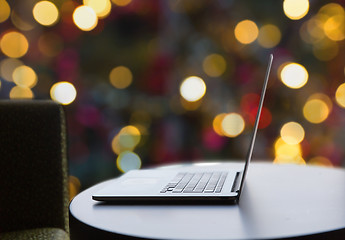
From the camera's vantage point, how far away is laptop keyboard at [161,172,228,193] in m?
0.68

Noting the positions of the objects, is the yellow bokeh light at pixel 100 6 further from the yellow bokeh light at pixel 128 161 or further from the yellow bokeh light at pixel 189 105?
the yellow bokeh light at pixel 128 161

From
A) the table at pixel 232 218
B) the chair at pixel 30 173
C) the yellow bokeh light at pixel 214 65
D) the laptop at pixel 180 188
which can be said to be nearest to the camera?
the table at pixel 232 218

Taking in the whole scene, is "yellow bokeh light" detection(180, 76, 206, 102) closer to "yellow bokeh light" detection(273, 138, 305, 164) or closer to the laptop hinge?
"yellow bokeh light" detection(273, 138, 305, 164)

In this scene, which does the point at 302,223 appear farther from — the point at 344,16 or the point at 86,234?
the point at 344,16

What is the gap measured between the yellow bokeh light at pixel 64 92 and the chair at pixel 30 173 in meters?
0.88

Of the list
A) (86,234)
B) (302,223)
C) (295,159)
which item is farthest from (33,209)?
(295,159)

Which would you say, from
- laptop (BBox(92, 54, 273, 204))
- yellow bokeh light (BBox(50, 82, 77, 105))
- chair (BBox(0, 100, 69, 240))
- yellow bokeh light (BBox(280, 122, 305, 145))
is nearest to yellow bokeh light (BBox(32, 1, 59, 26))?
yellow bokeh light (BBox(50, 82, 77, 105))

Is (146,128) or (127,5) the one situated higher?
(127,5)

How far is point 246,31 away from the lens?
1.86m

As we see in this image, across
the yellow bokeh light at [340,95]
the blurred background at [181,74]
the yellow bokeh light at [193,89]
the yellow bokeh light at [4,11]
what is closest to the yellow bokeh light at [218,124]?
the blurred background at [181,74]

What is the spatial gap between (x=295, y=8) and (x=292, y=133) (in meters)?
0.51

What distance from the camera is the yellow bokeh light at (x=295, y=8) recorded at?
70.3 inches

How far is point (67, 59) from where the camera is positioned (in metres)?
1.87

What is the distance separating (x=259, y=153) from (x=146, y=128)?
0.49m
